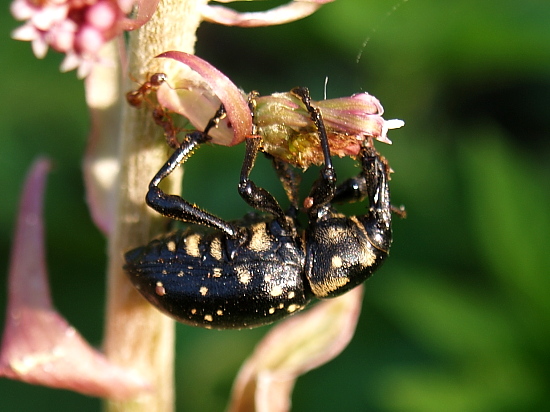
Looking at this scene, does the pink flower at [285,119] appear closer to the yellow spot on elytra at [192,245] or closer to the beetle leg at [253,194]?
the beetle leg at [253,194]

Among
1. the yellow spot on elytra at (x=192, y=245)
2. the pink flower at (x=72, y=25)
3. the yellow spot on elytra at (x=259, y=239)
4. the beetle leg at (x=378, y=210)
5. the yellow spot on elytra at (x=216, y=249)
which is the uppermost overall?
the pink flower at (x=72, y=25)

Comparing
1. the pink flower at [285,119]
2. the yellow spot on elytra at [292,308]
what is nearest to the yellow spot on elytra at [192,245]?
the yellow spot on elytra at [292,308]

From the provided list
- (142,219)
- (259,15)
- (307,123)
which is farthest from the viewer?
(142,219)

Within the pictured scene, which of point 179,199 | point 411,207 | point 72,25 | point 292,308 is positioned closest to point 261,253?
point 292,308

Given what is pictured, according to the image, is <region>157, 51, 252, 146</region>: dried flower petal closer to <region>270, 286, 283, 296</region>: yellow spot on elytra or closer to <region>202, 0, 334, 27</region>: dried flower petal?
<region>202, 0, 334, 27</region>: dried flower petal

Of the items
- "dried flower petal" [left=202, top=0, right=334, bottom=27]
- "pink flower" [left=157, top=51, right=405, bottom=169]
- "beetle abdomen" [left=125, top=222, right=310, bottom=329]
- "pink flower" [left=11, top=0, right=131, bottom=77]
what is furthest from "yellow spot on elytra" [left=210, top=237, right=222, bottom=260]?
"pink flower" [left=11, top=0, right=131, bottom=77]

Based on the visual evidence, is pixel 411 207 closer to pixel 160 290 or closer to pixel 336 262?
pixel 336 262

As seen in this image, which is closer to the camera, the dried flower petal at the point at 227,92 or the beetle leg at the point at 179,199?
the dried flower petal at the point at 227,92

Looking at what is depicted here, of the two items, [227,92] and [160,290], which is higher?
[227,92]
